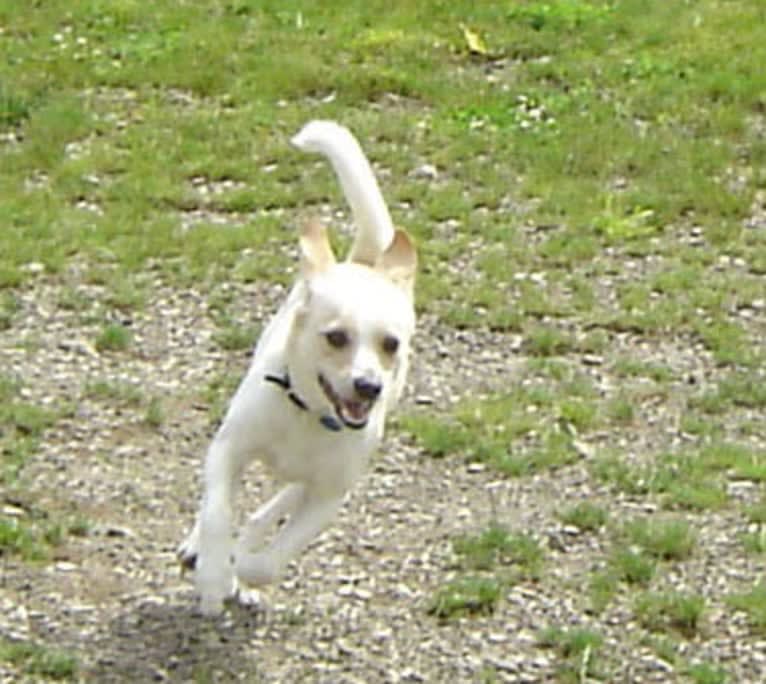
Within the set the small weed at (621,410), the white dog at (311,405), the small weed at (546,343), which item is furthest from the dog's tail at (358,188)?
the small weed at (546,343)

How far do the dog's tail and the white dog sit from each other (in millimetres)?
188

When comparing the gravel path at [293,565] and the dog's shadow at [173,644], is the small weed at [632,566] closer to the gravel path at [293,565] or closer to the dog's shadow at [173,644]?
the gravel path at [293,565]

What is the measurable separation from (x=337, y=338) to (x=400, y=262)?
402 millimetres

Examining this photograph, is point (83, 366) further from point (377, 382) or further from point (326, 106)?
point (326, 106)

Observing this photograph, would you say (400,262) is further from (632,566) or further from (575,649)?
(632,566)

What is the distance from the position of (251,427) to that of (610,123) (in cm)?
576

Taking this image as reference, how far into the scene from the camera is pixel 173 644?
6305 millimetres

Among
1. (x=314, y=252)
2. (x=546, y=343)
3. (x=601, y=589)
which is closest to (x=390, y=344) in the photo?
(x=314, y=252)

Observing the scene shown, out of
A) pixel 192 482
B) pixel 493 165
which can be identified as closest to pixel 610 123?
pixel 493 165

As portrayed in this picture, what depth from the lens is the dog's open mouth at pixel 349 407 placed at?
583 cm

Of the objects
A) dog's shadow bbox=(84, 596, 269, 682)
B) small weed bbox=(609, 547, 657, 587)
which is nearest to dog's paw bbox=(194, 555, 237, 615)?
dog's shadow bbox=(84, 596, 269, 682)

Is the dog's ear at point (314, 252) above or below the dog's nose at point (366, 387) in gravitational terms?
above

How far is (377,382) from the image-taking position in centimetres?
577

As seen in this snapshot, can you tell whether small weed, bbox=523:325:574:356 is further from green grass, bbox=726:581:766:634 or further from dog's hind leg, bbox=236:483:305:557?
dog's hind leg, bbox=236:483:305:557
